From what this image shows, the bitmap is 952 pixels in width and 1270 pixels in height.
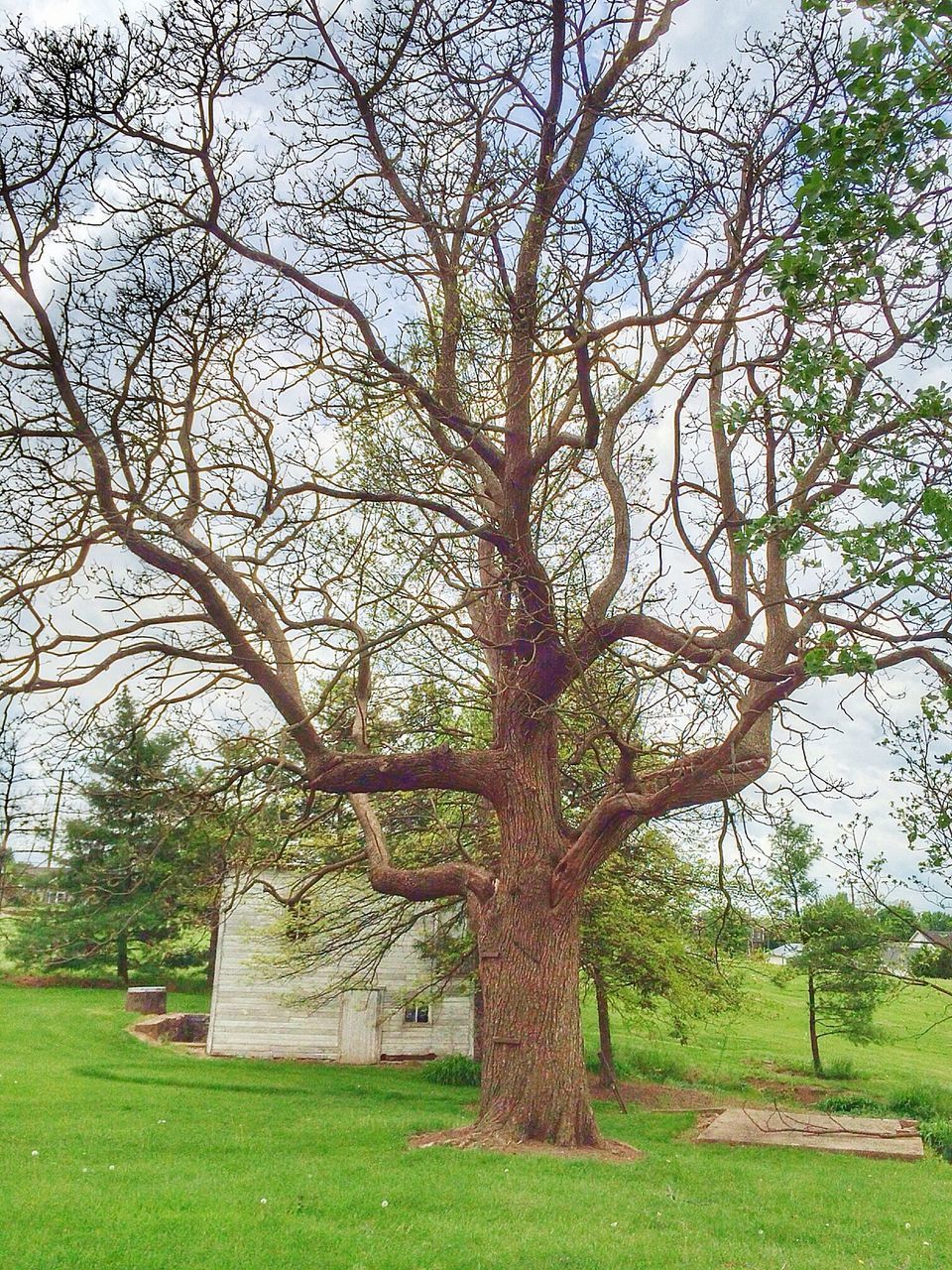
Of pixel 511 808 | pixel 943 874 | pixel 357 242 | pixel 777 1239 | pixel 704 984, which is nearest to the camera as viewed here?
pixel 777 1239

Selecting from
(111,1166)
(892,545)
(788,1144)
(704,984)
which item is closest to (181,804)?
(111,1166)

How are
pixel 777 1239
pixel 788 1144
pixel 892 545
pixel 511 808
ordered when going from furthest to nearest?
pixel 788 1144 → pixel 511 808 → pixel 777 1239 → pixel 892 545

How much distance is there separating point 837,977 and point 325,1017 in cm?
1185

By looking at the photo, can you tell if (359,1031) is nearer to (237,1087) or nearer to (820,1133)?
(237,1087)

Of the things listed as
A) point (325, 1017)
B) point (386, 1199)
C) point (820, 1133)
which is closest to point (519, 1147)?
point (386, 1199)

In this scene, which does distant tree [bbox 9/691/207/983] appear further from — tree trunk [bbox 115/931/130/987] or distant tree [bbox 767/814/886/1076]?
tree trunk [bbox 115/931/130/987]

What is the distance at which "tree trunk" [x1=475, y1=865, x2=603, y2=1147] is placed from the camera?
1048 centimetres

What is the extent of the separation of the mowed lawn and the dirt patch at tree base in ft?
0.84

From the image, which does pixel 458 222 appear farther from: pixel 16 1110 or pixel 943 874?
pixel 16 1110

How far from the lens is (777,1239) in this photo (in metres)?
A: 7.84

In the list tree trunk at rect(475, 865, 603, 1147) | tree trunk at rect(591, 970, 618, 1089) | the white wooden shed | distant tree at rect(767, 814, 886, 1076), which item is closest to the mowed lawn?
tree trunk at rect(475, 865, 603, 1147)

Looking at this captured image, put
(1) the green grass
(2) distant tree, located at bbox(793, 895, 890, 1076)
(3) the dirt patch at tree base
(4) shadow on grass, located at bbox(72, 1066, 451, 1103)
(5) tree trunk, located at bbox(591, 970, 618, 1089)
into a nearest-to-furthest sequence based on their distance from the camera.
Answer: (3) the dirt patch at tree base → (4) shadow on grass, located at bbox(72, 1066, 451, 1103) → (5) tree trunk, located at bbox(591, 970, 618, 1089) → (1) the green grass → (2) distant tree, located at bbox(793, 895, 890, 1076)

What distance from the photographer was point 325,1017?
23.6 m

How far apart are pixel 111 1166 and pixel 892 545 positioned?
821 cm
